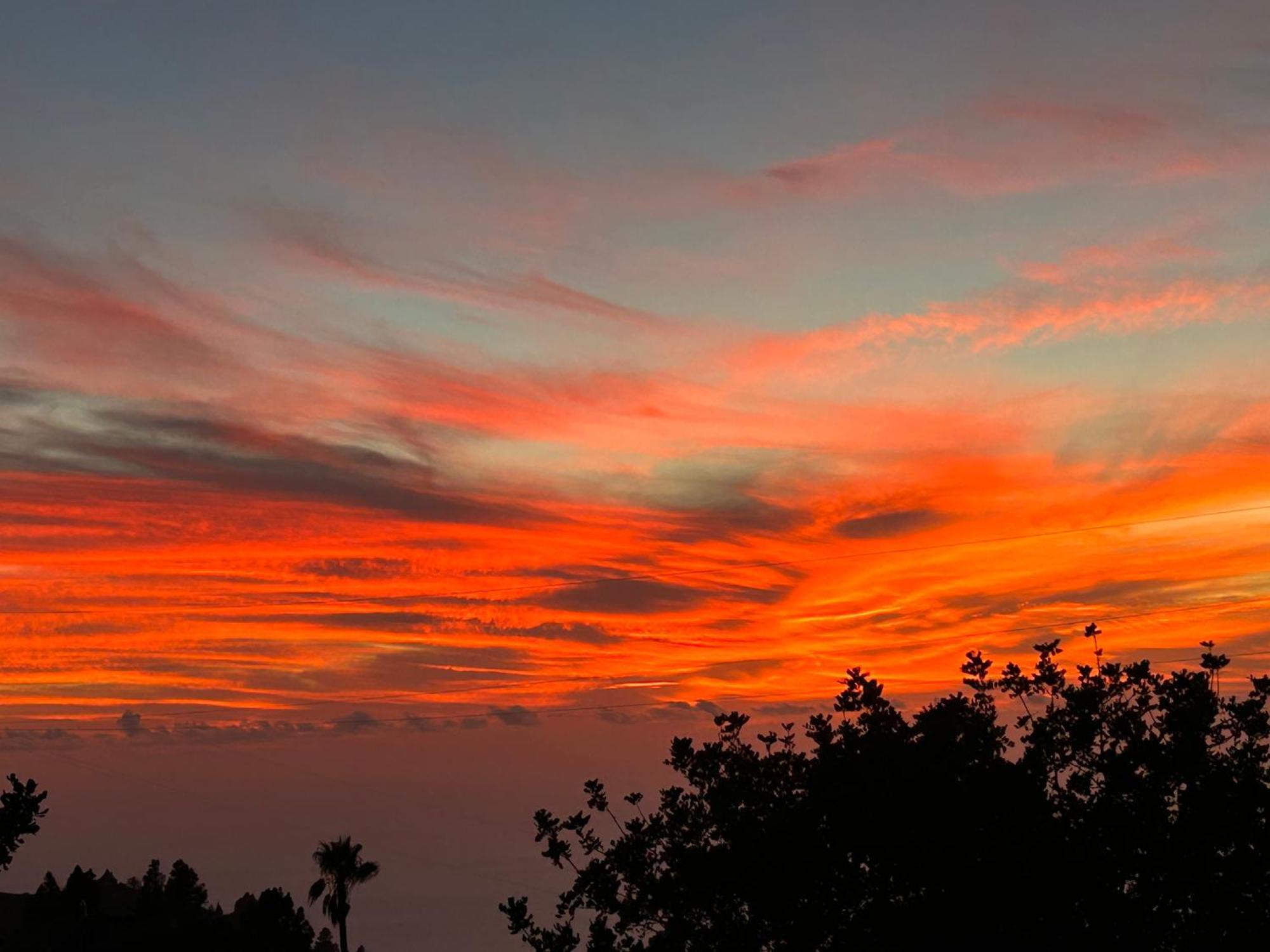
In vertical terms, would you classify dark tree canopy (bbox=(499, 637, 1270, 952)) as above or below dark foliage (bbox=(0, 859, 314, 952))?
above

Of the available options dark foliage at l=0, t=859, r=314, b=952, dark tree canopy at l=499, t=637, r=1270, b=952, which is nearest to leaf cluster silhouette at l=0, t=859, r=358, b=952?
dark foliage at l=0, t=859, r=314, b=952

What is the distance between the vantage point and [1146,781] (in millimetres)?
33656

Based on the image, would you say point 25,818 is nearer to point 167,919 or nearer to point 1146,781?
point 1146,781

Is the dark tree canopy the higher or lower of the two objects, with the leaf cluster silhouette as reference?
higher

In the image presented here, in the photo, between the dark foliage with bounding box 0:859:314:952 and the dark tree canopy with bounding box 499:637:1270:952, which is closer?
the dark tree canopy with bounding box 499:637:1270:952

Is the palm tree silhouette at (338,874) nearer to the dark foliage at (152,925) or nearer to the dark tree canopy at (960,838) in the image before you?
the dark foliage at (152,925)

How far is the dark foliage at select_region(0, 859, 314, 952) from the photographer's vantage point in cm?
8812

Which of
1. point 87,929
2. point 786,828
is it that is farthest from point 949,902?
point 87,929

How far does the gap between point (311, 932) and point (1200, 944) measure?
103344 millimetres

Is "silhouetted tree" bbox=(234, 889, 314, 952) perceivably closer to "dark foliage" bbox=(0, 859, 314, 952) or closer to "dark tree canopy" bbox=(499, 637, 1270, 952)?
"dark foliage" bbox=(0, 859, 314, 952)

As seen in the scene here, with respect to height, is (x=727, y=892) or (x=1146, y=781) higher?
(x=1146, y=781)

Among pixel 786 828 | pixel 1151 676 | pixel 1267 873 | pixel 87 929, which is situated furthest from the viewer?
pixel 87 929

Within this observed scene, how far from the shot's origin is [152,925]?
10100 cm

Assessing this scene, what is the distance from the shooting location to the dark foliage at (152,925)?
8812 cm
